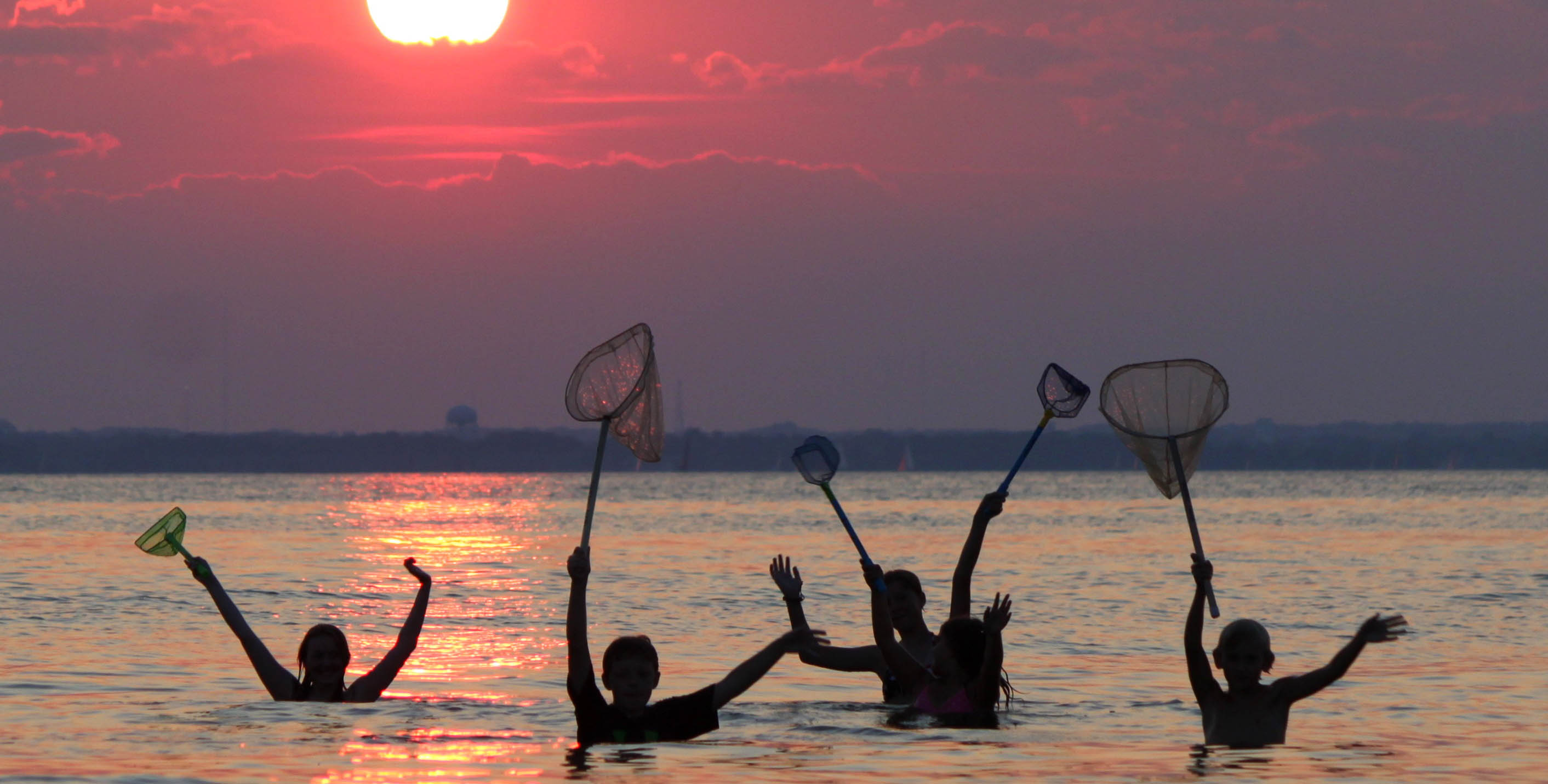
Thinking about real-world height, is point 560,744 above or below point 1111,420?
below

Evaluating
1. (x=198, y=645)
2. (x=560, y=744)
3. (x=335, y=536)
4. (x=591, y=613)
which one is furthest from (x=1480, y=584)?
(x=335, y=536)

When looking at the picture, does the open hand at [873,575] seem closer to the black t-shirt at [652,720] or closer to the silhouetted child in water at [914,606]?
the silhouetted child in water at [914,606]

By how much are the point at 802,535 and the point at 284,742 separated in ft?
168

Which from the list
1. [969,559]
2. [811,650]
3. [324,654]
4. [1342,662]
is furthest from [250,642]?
[1342,662]

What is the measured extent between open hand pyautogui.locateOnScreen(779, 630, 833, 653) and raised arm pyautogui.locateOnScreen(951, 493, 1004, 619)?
293cm

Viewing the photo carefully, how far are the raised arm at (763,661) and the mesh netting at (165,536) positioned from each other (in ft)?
15.8

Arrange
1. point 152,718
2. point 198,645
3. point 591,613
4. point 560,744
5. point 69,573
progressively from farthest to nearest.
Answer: point 69,573 → point 591,613 → point 198,645 → point 152,718 → point 560,744

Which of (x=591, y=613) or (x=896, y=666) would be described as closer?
(x=896, y=666)

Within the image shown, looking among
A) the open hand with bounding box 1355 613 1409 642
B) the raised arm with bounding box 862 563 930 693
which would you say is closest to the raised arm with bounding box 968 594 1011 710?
the raised arm with bounding box 862 563 930 693

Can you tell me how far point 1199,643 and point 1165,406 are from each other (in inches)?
84.8

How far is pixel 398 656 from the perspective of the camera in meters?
13.6

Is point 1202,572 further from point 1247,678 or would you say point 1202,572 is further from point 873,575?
point 873,575

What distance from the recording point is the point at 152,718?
15336 mm

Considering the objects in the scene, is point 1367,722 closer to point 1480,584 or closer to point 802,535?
point 1480,584
